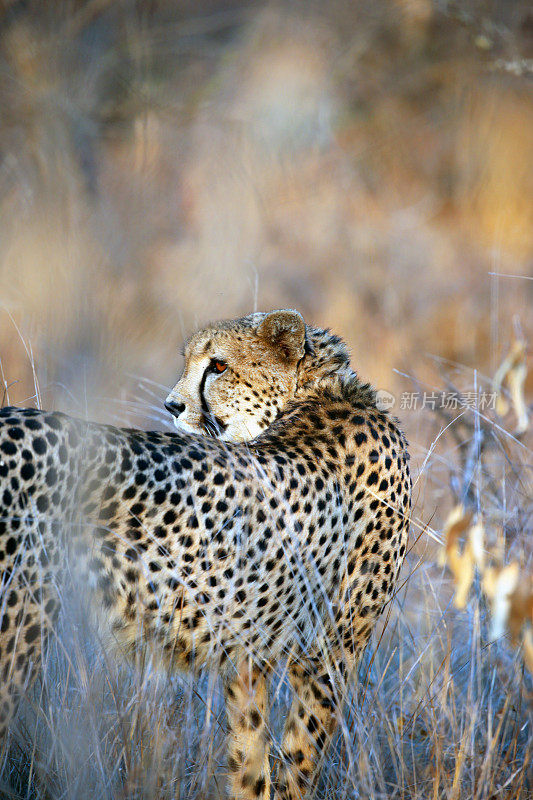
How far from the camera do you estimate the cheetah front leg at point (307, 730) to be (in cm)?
186

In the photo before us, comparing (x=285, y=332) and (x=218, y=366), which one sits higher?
(x=285, y=332)

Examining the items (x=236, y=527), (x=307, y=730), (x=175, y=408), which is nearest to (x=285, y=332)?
(x=175, y=408)

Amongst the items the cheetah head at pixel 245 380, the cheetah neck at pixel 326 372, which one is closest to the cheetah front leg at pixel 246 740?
the cheetah head at pixel 245 380

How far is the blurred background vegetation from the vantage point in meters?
1.03

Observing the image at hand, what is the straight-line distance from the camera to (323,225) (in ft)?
18.9

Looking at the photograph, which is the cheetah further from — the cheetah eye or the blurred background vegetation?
the blurred background vegetation

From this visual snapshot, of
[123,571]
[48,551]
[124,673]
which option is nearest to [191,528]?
[123,571]

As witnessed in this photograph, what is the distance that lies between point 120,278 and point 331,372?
127 cm

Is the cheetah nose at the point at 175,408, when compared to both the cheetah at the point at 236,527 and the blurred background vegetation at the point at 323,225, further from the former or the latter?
the blurred background vegetation at the point at 323,225

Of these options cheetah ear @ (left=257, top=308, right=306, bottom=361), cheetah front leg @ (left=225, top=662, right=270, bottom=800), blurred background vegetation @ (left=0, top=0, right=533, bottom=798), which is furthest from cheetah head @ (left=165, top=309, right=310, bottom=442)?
cheetah front leg @ (left=225, top=662, right=270, bottom=800)

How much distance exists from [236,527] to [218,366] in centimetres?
63

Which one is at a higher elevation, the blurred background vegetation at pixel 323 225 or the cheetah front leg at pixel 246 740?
the blurred background vegetation at pixel 323 225

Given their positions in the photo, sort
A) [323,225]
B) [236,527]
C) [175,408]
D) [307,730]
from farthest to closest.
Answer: [323,225], [175,408], [307,730], [236,527]

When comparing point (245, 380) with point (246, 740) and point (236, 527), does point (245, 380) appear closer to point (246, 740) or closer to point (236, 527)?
point (236, 527)
